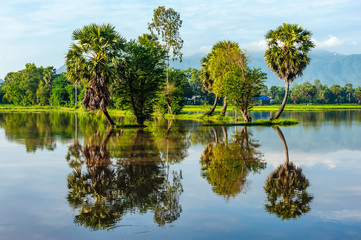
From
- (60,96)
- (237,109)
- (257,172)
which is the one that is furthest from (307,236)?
(60,96)

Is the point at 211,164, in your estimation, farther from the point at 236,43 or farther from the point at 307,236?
the point at 236,43

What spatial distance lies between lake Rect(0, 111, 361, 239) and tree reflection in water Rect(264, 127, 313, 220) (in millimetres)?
34

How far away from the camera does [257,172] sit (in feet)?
53.1

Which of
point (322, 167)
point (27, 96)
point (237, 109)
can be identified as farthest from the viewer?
point (27, 96)

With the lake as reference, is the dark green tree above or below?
above

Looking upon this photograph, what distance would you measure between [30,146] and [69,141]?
337 cm

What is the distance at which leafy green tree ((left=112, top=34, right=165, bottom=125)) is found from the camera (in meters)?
41.8

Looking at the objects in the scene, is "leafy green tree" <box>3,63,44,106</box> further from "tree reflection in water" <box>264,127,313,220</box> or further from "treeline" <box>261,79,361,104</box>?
"tree reflection in water" <box>264,127,313,220</box>

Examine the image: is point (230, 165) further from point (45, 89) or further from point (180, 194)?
point (45, 89)

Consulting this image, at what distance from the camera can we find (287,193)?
12680 mm

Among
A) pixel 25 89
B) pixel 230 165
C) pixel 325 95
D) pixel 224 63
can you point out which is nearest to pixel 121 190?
pixel 230 165

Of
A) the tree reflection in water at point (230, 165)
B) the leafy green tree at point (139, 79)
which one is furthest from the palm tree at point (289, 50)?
the tree reflection in water at point (230, 165)

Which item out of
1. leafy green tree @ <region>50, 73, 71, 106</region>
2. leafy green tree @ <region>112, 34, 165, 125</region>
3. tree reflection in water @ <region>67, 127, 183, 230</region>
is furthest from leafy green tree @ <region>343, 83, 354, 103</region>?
tree reflection in water @ <region>67, 127, 183, 230</region>

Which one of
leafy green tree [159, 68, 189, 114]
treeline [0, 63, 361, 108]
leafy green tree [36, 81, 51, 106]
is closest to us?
leafy green tree [159, 68, 189, 114]
